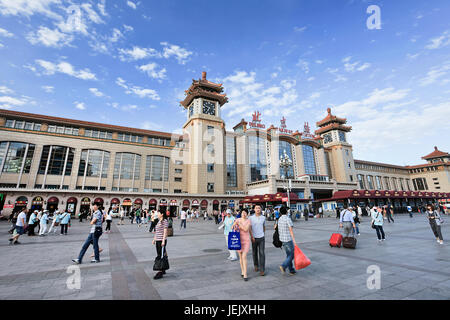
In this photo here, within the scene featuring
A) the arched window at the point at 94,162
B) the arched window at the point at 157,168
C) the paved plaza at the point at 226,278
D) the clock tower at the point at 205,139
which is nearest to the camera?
the paved plaza at the point at 226,278

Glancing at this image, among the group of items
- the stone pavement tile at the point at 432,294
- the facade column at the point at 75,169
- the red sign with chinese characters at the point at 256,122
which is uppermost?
the red sign with chinese characters at the point at 256,122

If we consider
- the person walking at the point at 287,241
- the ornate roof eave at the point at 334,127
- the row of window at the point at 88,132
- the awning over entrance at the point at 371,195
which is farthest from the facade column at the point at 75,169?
the ornate roof eave at the point at 334,127

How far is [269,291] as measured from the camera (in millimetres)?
4375

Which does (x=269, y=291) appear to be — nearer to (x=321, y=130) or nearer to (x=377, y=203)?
(x=377, y=203)

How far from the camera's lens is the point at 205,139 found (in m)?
46.4

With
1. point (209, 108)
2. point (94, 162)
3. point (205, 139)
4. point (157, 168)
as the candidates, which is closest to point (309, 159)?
point (205, 139)

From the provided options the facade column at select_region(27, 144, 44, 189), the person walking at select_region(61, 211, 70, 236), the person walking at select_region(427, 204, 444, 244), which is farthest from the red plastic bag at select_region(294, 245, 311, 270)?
the facade column at select_region(27, 144, 44, 189)

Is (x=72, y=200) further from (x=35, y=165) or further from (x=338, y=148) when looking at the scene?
(x=338, y=148)

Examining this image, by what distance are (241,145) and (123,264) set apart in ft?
150

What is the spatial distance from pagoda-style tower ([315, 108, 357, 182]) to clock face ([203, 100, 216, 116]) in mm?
37791

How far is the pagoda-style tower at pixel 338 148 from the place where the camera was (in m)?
62.0

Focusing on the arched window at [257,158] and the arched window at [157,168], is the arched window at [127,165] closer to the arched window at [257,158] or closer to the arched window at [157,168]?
the arched window at [157,168]

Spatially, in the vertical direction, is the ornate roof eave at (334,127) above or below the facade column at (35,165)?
above
